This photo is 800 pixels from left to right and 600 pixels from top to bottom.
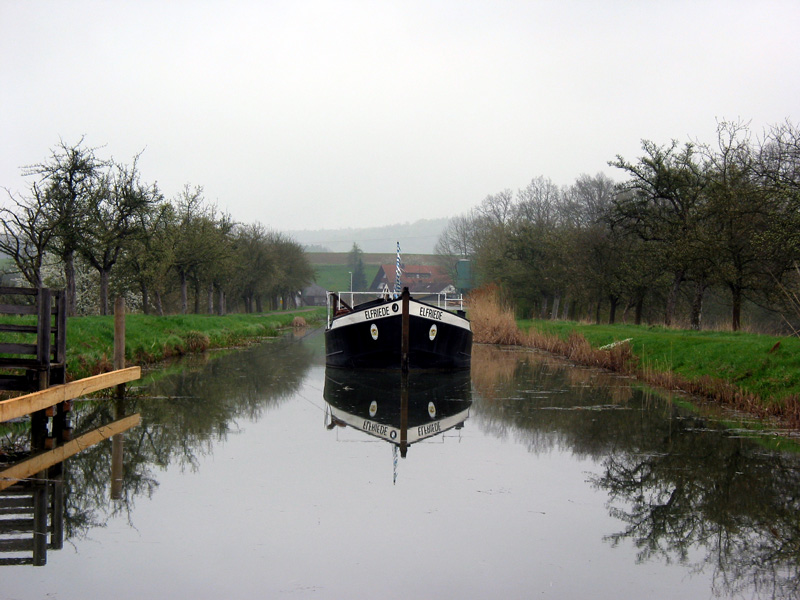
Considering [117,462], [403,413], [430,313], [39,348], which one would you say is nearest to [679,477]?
[403,413]

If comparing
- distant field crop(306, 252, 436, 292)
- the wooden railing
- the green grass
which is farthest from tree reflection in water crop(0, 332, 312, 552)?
distant field crop(306, 252, 436, 292)

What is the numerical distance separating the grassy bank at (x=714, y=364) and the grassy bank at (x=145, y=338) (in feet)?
37.0

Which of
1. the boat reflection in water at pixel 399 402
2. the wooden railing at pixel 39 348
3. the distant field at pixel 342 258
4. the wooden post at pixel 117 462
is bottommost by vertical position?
the boat reflection in water at pixel 399 402

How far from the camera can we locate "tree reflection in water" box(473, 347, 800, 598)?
235 inches

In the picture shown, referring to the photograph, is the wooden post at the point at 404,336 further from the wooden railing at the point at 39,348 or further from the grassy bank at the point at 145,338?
the wooden railing at the point at 39,348

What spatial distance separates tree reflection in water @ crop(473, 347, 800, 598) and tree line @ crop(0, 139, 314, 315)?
17.1 m

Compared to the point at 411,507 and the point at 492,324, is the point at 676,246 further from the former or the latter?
the point at 411,507

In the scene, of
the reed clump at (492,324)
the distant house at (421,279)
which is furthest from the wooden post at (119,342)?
the distant house at (421,279)

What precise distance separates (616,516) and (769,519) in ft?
4.30

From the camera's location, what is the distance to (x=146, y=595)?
495cm

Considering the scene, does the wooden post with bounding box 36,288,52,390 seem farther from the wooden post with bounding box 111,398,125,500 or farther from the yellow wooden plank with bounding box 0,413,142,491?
the wooden post with bounding box 111,398,125,500

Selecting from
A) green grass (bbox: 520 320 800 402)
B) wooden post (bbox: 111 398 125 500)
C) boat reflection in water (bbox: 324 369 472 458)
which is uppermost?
green grass (bbox: 520 320 800 402)

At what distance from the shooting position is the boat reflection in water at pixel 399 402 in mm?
11562

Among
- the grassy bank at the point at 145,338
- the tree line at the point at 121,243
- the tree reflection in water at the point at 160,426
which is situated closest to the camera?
the tree reflection in water at the point at 160,426
